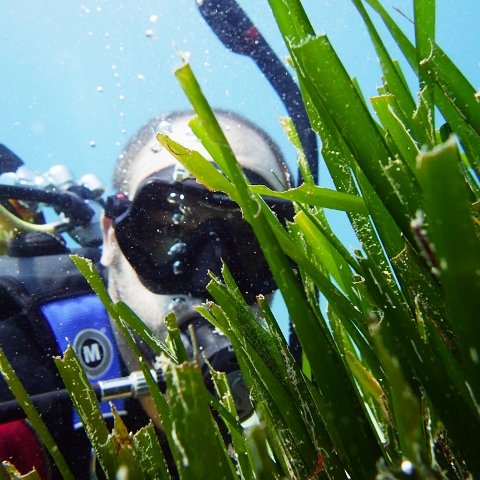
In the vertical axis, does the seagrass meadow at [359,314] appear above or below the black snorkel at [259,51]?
below

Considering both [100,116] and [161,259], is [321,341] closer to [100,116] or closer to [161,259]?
[161,259]

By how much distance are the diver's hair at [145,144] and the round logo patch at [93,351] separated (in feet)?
7.07

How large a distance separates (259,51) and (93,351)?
3.40 m

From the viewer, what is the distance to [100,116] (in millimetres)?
24000

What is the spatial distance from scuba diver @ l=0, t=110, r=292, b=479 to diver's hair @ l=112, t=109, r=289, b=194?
464mm

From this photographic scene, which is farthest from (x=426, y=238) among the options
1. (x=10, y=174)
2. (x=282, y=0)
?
(x=10, y=174)

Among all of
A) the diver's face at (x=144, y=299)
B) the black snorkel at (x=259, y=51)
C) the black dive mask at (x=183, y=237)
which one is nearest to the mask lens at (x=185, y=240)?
the black dive mask at (x=183, y=237)

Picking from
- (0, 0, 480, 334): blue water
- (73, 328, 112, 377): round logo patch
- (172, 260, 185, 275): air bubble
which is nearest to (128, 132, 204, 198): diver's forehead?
(172, 260, 185, 275): air bubble

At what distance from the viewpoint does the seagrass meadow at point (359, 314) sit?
0.33m

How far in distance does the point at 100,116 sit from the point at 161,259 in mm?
22249

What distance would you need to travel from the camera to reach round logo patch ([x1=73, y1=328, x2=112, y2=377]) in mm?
3217

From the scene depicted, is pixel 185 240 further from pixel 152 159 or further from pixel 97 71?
pixel 97 71

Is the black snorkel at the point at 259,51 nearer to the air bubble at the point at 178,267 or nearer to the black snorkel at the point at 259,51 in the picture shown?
the black snorkel at the point at 259,51

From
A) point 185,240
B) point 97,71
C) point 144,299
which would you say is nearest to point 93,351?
point 144,299
